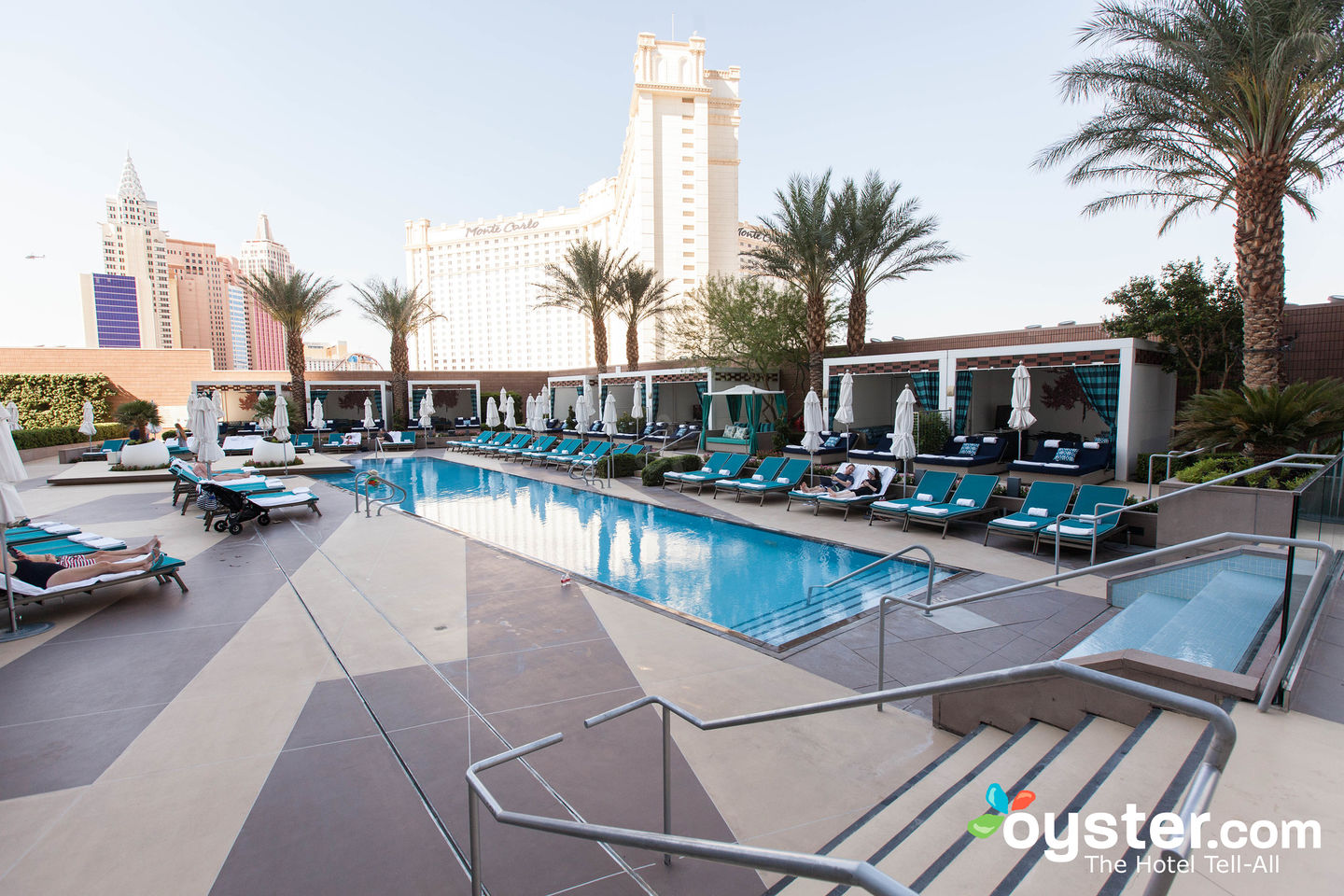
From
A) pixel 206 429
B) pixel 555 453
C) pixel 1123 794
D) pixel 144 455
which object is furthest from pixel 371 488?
pixel 1123 794

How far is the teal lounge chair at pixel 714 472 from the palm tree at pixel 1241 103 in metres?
8.66

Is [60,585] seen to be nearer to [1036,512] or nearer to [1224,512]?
[1036,512]

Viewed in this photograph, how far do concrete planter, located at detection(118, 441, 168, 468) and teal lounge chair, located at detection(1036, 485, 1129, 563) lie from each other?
2028 centimetres

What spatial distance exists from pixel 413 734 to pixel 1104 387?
13.7 meters

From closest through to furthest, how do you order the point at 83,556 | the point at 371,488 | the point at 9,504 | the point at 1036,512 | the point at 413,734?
1. the point at 413,734
2. the point at 9,504
3. the point at 83,556
4. the point at 1036,512
5. the point at 371,488

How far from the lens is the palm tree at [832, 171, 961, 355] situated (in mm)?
17969

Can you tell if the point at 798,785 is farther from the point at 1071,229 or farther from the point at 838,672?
the point at 1071,229

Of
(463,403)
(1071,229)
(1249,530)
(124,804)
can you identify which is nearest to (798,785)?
(124,804)

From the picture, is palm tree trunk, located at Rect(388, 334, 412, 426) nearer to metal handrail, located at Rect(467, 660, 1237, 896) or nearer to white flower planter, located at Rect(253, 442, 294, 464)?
white flower planter, located at Rect(253, 442, 294, 464)

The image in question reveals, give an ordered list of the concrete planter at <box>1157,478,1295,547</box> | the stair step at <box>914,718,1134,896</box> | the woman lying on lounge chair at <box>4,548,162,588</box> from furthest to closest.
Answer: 1. the concrete planter at <box>1157,478,1295,547</box>
2. the woman lying on lounge chair at <box>4,548,162,588</box>
3. the stair step at <box>914,718,1134,896</box>

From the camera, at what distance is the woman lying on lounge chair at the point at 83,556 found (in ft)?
21.2

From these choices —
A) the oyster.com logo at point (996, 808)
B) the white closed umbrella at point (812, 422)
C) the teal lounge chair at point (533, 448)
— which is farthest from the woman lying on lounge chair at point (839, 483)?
the teal lounge chair at point (533, 448)

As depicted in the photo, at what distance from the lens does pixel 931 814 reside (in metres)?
2.72

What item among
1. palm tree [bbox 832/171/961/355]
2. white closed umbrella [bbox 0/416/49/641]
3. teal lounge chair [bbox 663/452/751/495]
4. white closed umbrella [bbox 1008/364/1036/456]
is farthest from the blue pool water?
palm tree [bbox 832/171/961/355]
